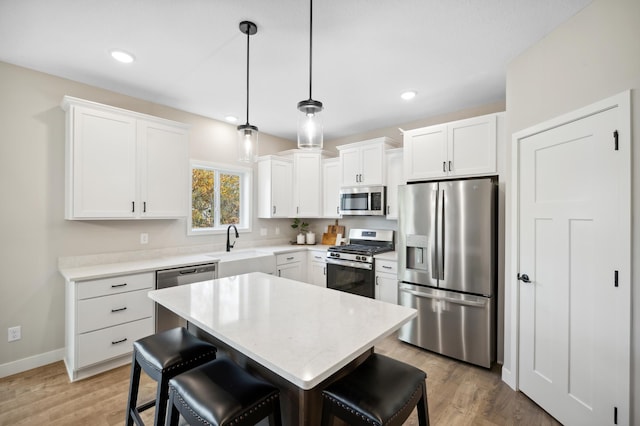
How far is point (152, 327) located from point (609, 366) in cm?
348

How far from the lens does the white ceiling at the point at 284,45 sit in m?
1.86

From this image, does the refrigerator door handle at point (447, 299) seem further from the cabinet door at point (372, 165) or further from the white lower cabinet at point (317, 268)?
the cabinet door at point (372, 165)

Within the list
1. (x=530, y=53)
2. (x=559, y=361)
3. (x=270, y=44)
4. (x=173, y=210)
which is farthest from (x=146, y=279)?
(x=530, y=53)

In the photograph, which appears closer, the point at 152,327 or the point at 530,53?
the point at 530,53

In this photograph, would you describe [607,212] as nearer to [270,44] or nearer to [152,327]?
[270,44]

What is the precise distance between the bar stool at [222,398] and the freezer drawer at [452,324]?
2158mm

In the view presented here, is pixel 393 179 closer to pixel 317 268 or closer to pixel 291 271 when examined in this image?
pixel 317 268

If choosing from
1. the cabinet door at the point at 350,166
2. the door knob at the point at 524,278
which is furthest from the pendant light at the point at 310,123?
the cabinet door at the point at 350,166

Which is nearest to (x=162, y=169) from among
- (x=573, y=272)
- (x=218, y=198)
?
(x=218, y=198)

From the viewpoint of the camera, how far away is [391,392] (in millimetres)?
1224

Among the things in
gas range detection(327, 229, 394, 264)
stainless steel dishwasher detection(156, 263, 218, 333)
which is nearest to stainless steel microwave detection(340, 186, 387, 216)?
gas range detection(327, 229, 394, 264)

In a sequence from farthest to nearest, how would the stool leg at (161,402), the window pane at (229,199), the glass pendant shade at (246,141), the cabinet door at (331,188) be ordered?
the cabinet door at (331,188) < the window pane at (229,199) < the glass pendant shade at (246,141) < the stool leg at (161,402)

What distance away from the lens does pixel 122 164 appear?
9.39 feet

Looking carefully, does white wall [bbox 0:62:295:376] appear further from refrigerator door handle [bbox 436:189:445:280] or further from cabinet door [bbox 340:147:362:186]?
refrigerator door handle [bbox 436:189:445:280]
